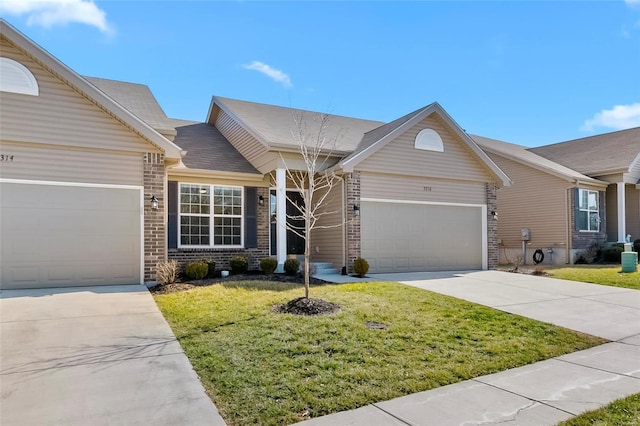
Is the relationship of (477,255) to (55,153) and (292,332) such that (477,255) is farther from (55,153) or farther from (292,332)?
(55,153)

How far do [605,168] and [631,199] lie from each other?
83.8 inches

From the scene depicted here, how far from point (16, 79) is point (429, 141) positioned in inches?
→ 462

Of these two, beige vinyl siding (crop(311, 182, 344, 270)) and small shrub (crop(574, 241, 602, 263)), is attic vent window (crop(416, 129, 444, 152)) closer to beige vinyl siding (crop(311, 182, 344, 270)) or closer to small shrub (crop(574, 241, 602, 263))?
beige vinyl siding (crop(311, 182, 344, 270))

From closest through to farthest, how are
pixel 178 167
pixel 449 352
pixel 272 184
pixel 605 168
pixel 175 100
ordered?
1. pixel 449 352
2. pixel 178 167
3. pixel 272 184
4. pixel 175 100
5. pixel 605 168

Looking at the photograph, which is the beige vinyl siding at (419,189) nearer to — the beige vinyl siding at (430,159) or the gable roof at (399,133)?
the beige vinyl siding at (430,159)

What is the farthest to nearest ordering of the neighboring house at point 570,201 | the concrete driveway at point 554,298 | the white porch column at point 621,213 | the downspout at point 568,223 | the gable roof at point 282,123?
the white porch column at point 621,213 < the neighboring house at point 570,201 < the downspout at point 568,223 < the gable roof at point 282,123 < the concrete driveway at point 554,298

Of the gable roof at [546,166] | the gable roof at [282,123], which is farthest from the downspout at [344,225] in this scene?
the gable roof at [546,166]

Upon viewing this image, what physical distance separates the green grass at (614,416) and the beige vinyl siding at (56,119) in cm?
1029

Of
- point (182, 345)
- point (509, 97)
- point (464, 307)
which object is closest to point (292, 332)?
point (182, 345)

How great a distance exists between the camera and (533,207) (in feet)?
65.7

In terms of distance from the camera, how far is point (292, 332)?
6.18 meters

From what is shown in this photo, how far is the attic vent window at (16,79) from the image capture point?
31.5ft

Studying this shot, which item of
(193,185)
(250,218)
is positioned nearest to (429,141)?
(250,218)

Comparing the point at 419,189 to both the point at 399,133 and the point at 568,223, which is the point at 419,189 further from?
the point at 568,223
